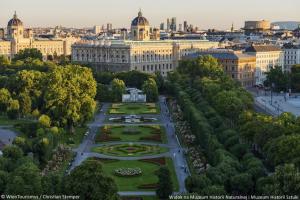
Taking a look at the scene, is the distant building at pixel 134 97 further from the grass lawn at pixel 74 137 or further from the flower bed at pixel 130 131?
the flower bed at pixel 130 131

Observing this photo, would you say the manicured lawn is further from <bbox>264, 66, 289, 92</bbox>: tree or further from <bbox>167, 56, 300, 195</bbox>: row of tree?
<bbox>264, 66, 289, 92</bbox>: tree

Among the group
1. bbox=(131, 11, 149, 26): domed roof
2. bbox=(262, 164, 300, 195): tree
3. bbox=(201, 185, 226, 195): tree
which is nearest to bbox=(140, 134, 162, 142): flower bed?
bbox=(201, 185, 226, 195): tree

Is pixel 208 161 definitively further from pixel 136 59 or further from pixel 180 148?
pixel 136 59

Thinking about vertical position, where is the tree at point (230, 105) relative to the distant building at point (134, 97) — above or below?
above

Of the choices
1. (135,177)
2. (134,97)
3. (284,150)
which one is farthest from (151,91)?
(284,150)

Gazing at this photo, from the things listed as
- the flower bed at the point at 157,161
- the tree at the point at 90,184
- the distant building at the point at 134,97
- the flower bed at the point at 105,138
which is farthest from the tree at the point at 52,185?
the distant building at the point at 134,97
